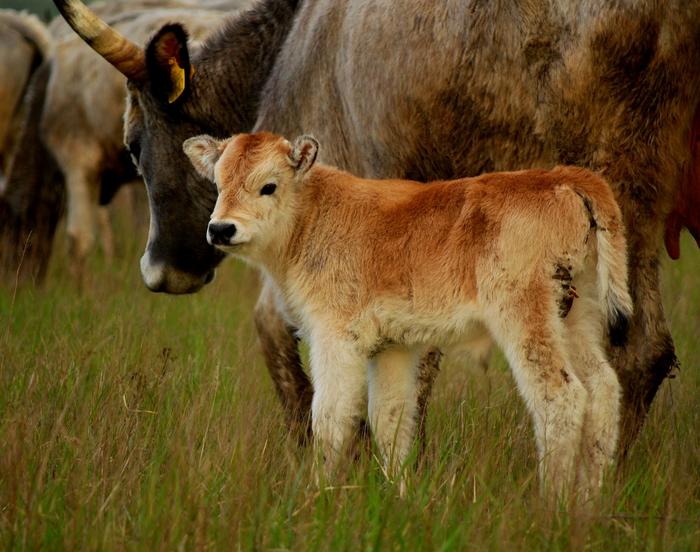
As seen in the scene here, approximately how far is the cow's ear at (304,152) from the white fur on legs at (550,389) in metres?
1.08

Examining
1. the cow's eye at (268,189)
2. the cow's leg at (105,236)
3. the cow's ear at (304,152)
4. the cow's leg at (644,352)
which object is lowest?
the cow's leg at (105,236)

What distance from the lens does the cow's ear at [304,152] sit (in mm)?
4867

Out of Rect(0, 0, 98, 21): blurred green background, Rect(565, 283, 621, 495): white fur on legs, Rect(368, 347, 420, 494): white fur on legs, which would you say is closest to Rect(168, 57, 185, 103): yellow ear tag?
Rect(368, 347, 420, 494): white fur on legs

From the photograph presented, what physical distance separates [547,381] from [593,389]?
0.33m

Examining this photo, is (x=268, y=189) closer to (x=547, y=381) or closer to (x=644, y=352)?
(x=547, y=381)

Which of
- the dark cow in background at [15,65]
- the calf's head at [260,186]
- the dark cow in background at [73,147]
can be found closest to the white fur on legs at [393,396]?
the calf's head at [260,186]

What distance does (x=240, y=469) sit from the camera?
429 cm

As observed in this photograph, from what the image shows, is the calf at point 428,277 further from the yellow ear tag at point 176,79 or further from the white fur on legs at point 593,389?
the yellow ear tag at point 176,79

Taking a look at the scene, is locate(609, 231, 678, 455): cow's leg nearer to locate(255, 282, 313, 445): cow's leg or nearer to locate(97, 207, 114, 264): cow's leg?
locate(255, 282, 313, 445): cow's leg

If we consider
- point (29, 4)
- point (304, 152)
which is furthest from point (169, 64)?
→ point (29, 4)

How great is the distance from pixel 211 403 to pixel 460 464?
49.7 inches

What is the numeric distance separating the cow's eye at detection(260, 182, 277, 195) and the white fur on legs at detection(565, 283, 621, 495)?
1.27 m

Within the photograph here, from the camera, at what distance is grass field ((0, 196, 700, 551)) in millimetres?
3809

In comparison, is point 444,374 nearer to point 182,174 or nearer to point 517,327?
point 182,174
